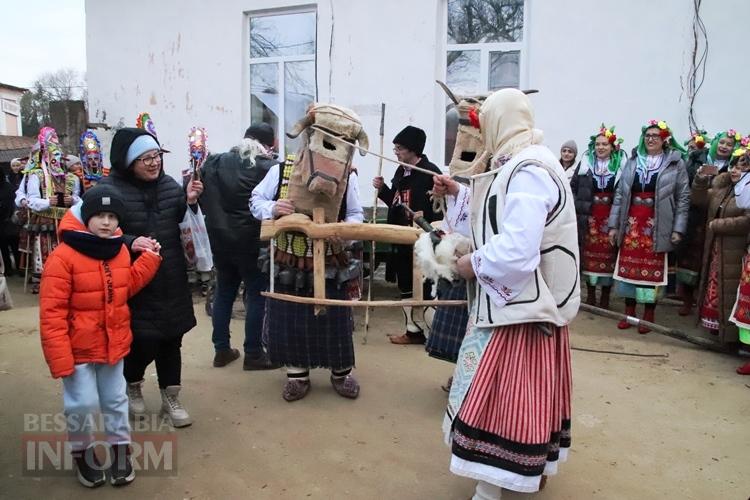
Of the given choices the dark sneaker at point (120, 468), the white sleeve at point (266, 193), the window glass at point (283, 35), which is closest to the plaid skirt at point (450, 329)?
the white sleeve at point (266, 193)

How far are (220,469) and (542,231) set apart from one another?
6.77 feet

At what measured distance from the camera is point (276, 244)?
381cm

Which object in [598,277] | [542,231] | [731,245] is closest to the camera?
[542,231]

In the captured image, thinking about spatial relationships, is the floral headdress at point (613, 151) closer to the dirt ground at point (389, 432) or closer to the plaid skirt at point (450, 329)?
the dirt ground at point (389, 432)

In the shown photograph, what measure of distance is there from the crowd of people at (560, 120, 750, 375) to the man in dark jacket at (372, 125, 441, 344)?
1960 millimetres

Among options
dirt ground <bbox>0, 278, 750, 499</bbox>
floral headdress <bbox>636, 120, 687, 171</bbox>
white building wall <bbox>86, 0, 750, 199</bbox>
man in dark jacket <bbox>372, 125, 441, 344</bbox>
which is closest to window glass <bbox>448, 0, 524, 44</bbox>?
white building wall <bbox>86, 0, 750, 199</bbox>

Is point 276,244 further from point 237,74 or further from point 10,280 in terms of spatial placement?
point 10,280

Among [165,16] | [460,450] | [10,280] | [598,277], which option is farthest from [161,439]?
[165,16]

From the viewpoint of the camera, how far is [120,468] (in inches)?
112

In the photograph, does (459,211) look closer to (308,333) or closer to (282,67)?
(308,333)

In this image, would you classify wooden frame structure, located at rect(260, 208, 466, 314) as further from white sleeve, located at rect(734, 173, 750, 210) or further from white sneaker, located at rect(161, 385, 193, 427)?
white sleeve, located at rect(734, 173, 750, 210)

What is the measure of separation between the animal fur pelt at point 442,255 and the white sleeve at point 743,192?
3.41 meters

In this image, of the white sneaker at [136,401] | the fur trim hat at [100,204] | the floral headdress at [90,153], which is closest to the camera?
the fur trim hat at [100,204]

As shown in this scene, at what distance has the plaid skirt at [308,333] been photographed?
12.5 feet
